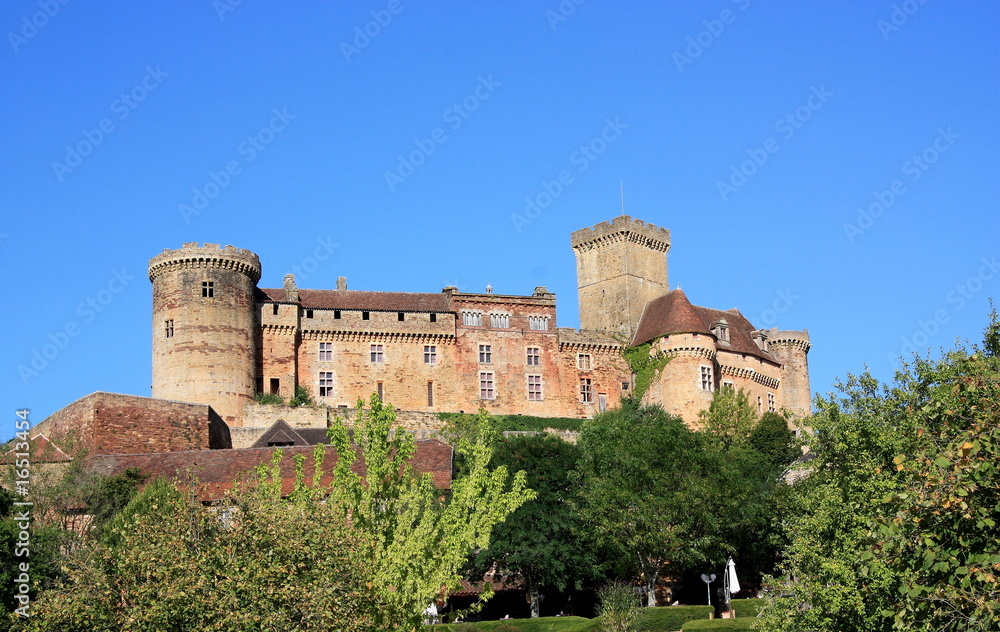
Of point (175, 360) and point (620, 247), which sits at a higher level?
point (620, 247)

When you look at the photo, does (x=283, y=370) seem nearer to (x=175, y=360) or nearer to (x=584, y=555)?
(x=175, y=360)

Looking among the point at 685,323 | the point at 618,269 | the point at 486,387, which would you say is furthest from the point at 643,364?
the point at 486,387

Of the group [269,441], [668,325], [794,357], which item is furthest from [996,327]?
[794,357]

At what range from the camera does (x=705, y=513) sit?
48.2 m

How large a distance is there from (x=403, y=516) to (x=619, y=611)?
14.4m

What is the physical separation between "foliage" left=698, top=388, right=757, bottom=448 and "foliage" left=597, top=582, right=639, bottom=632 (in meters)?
29.2

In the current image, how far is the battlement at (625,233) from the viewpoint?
283 feet

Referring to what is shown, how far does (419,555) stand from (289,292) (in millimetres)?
49416

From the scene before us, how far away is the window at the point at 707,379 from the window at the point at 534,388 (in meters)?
10.8

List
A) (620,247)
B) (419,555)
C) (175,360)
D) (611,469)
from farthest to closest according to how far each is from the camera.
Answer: (620,247), (175,360), (611,469), (419,555)

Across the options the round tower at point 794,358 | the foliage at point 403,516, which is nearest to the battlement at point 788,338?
the round tower at point 794,358

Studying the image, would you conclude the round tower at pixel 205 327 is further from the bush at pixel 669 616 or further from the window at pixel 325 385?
the bush at pixel 669 616

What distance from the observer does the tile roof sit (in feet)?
160

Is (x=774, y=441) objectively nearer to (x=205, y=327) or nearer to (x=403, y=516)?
(x=205, y=327)
